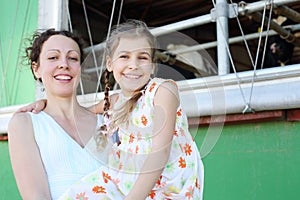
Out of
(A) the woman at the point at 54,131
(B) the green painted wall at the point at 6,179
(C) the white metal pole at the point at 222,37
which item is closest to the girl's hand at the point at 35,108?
(A) the woman at the point at 54,131

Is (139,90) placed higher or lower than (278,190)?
higher

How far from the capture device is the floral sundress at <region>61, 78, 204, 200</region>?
1.17 m

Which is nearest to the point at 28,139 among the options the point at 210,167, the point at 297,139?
the point at 210,167

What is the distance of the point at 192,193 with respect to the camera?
3.87 ft

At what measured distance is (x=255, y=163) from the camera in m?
1.69

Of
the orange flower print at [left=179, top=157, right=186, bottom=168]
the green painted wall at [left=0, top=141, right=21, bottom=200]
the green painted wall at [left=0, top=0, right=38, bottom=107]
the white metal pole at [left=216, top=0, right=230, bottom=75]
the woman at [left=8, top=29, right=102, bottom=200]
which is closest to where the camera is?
the orange flower print at [left=179, top=157, right=186, bottom=168]

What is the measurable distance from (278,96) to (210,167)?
387 millimetres

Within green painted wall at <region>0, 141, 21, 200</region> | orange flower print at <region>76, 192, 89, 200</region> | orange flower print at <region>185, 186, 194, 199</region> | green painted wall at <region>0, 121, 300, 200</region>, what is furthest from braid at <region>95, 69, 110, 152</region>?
green painted wall at <region>0, 141, 21, 200</region>

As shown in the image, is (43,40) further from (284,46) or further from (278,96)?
(284,46)

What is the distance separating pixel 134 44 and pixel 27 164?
434mm

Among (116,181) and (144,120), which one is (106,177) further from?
→ (144,120)

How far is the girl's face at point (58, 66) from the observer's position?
→ 1.41m

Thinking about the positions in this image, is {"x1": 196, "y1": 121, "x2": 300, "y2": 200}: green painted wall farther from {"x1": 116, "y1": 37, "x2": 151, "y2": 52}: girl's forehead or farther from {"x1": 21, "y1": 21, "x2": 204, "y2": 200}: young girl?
{"x1": 116, "y1": 37, "x2": 151, "y2": 52}: girl's forehead

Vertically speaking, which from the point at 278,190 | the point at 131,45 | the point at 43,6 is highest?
the point at 43,6
